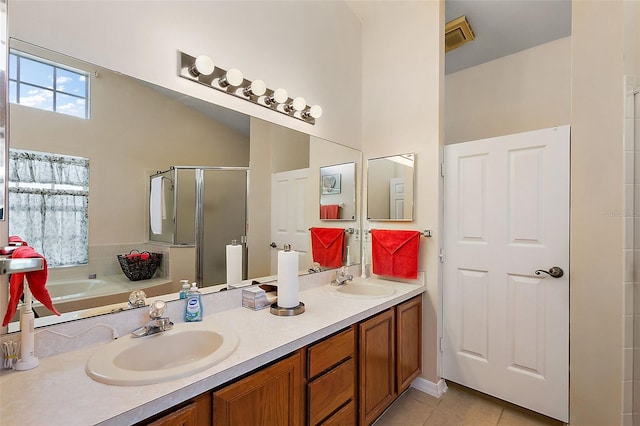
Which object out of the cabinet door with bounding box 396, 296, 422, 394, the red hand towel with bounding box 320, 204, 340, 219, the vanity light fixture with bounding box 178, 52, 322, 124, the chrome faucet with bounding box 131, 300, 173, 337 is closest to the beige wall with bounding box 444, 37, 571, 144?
the red hand towel with bounding box 320, 204, 340, 219

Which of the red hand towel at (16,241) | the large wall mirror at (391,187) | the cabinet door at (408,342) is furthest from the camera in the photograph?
the large wall mirror at (391,187)

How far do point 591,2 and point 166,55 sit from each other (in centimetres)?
233

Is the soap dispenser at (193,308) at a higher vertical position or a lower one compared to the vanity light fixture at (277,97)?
lower

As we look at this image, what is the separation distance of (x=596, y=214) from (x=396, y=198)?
1.18 meters

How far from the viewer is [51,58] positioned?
43.1 inches

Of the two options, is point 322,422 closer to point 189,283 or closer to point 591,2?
point 189,283

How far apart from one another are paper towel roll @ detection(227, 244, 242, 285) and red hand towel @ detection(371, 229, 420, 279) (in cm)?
116

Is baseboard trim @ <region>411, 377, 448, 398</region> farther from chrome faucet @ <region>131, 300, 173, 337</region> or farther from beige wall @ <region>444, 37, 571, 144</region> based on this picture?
beige wall @ <region>444, 37, 571, 144</region>

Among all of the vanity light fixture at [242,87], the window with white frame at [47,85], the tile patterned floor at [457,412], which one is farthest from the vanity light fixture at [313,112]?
the tile patterned floor at [457,412]

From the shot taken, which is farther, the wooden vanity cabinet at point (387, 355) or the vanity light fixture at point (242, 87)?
the wooden vanity cabinet at point (387, 355)

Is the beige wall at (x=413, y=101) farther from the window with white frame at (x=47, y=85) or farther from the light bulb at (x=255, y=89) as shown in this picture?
the window with white frame at (x=47, y=85)

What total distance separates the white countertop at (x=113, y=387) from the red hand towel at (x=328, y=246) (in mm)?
877

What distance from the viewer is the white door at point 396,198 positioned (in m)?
2.36

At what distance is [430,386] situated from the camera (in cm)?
221
